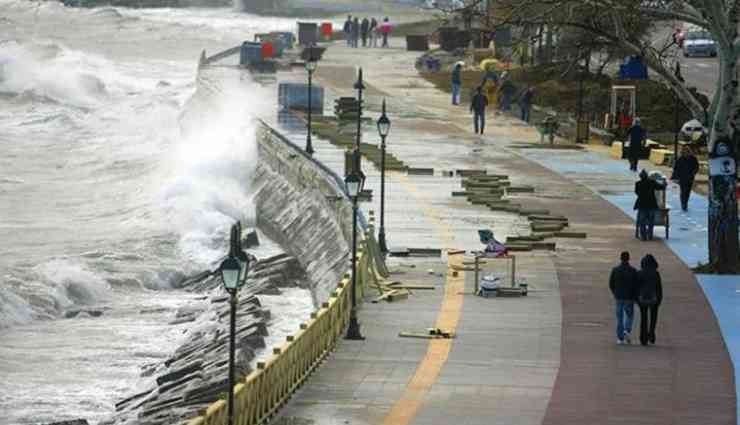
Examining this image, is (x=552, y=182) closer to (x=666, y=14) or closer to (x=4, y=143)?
(x=666, y=14)

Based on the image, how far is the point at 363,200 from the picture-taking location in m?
47.8

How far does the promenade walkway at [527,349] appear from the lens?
27.3 m

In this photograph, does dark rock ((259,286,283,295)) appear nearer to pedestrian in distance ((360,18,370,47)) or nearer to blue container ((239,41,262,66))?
blue container ((239,41,262,66))

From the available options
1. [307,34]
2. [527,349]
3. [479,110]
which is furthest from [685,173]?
[307,34]

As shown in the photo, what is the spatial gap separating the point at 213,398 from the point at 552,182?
866 inches

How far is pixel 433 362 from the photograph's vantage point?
30.2 meters

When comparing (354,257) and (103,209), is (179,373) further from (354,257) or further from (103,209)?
(103,209)

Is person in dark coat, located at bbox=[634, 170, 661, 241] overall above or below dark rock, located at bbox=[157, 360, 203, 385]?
above

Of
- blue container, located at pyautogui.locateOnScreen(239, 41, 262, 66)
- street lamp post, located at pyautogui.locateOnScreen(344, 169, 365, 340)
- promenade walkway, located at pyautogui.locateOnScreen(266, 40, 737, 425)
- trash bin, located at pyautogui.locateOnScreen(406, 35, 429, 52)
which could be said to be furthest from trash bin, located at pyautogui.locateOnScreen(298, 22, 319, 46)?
street lamp post, located at pyautogui.locateOnScreen(344, 169, 365, 340)

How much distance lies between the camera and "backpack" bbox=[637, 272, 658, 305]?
31.0m

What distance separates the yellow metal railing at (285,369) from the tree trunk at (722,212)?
7.70 m

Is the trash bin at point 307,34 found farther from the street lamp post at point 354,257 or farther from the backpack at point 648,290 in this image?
the backpack at point 648,290

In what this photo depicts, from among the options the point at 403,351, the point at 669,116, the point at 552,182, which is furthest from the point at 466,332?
the point at 669,116

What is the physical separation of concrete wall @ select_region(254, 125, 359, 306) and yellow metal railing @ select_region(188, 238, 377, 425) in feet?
25.2
